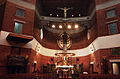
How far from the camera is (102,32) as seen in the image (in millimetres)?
17750

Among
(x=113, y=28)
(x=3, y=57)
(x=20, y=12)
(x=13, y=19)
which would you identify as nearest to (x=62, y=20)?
(x=20, y=12)

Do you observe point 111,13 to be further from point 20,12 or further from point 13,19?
point 13,19

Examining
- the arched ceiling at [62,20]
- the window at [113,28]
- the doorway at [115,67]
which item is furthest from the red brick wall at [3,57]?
the window at [113,28]

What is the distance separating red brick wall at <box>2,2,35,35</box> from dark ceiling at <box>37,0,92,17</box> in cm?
470

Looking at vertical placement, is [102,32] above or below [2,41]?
above

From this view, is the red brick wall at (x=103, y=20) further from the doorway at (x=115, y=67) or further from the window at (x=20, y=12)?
the window at (x=20, y=12)

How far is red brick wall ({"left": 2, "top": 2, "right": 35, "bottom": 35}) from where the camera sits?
1657 centimetres

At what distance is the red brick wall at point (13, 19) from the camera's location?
652 inches

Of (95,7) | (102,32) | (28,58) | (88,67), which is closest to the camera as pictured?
(28,58)

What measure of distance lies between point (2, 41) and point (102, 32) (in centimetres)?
1342

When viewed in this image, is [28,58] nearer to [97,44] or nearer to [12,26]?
[12,26]

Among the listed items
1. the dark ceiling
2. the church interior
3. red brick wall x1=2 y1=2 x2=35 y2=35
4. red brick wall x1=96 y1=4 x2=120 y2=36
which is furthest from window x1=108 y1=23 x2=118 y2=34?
red brick wall x1=2 y1=2 x2=35 y2=35

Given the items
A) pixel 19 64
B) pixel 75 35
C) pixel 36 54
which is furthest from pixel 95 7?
pixel 19 64

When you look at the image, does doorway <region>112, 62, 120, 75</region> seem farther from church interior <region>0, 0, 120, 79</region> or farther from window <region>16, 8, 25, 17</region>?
window <region>16, 8, 25, 17</region>
